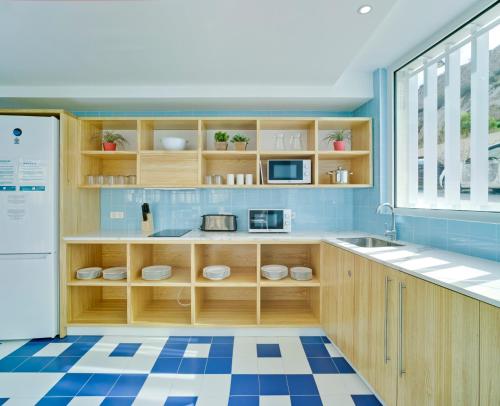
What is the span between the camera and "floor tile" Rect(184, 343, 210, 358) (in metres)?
2.22

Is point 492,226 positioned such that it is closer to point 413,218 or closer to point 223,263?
point 413,218

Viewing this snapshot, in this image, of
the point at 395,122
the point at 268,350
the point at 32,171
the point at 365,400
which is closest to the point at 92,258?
the point at 32,171

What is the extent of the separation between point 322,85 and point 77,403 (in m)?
2.99

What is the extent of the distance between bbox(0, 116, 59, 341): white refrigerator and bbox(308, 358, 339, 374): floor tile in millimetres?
2154

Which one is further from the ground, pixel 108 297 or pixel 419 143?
pixel 419 143

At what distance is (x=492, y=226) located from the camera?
156 centimetres

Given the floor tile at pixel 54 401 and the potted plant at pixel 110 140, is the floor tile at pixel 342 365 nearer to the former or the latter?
the floor tile at pixel 54 401

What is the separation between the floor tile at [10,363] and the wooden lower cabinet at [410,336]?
2.38 meters

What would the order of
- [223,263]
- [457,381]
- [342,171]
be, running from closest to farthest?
[457,381], [342,171], [223,263]

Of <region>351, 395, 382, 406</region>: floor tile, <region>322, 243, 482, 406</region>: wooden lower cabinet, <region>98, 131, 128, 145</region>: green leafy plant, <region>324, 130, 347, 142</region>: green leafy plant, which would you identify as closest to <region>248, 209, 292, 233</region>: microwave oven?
<region>322, 243, 482, 406</region>: wooden lower cabinet

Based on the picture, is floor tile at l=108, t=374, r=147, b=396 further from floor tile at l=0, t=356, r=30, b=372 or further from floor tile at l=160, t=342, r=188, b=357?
floor tile at l=0, t=356, r=30, b=372

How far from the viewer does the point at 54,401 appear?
5.59 feet

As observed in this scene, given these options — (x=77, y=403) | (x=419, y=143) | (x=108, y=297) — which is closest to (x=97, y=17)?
(x=77, y=403)

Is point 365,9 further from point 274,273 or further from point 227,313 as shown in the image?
point 227,313
